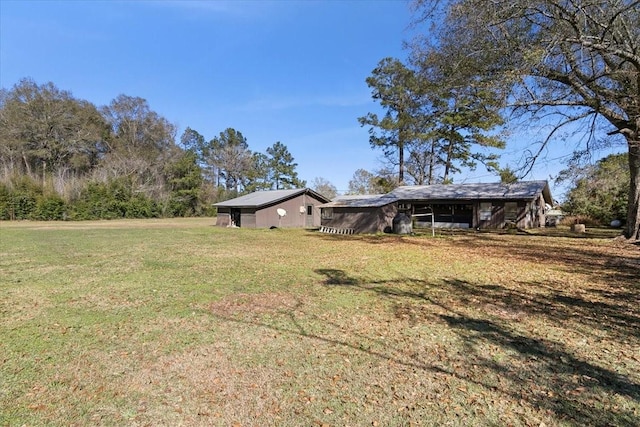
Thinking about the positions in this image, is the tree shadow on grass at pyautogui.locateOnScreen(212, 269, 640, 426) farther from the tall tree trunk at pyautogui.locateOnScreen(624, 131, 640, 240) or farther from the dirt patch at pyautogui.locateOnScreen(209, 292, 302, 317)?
the tall tree trunk at pyautogui.locateOnScreen(624, 131, 640, 240)

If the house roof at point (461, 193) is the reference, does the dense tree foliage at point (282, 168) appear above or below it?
above

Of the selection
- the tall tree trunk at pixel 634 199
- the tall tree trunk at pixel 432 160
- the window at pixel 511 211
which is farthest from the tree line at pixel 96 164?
the tall tree trunk at pixel 634 199

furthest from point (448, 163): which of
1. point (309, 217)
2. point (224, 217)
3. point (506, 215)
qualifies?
point (224, 217)

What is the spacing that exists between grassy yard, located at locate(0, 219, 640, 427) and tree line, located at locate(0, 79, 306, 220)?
34.5 meters

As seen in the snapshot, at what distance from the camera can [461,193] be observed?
2384 cm

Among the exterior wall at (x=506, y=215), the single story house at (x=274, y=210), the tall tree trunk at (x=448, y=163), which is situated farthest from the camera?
the tall tree trunk at (x=448, y=163)

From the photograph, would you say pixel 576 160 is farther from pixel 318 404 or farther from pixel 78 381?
pixel 78 381

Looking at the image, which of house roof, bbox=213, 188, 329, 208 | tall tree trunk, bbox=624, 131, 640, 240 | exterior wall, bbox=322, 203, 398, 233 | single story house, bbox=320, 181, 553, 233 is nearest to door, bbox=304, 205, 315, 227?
house roof, bbox=213, 188, 329, 208

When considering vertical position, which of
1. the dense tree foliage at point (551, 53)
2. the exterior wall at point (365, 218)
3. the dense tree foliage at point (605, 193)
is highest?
the dense tree foliage at point (551, 53)

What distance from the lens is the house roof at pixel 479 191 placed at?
2166 centimetres

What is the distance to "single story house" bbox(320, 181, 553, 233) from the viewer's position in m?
21.2

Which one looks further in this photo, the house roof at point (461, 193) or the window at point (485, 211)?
the window at point (485, 211)

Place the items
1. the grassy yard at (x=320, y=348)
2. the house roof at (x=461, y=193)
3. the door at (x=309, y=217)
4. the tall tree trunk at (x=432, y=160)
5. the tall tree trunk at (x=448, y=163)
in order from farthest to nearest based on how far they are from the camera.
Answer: the tall tree trunk at (x=432, y=160), the tall tree trunk at (x=448, y=163), the door at (x=309, y=217), the house roof at (x=461, y=193), the grassy yard at (x=320, y=348)

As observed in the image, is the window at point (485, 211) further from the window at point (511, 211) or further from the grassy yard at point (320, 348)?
the grassy yard at point (320, 348)
